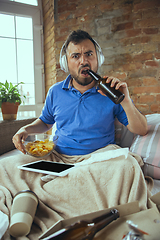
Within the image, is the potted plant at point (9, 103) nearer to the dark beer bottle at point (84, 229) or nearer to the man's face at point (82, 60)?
the man's face at point (82, 60)

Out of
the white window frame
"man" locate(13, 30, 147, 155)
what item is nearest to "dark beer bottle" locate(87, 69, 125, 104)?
"man" locate(13, 30, 147, 155)

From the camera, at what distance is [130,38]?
1.96m

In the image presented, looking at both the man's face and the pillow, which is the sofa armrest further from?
the pillow

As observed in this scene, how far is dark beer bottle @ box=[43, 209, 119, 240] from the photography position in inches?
19.8

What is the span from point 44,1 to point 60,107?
2.06m

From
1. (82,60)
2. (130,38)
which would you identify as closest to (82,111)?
(82,60)

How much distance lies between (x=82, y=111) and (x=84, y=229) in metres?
0.84

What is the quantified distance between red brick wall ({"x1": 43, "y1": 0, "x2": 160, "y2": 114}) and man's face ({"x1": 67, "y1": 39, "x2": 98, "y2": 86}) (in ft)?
2.45

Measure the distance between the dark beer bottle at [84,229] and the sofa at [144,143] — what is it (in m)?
0.45

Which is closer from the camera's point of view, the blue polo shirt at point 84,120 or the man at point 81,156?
the man at point 81,156

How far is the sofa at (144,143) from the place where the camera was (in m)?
1.12

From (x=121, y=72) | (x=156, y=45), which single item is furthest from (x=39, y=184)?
(x=156, y=45)

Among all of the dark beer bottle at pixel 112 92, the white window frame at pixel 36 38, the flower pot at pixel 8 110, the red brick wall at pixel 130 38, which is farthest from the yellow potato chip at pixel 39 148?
the white window frame at pixel 36 38

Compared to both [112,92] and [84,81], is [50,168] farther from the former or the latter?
[84,81]
